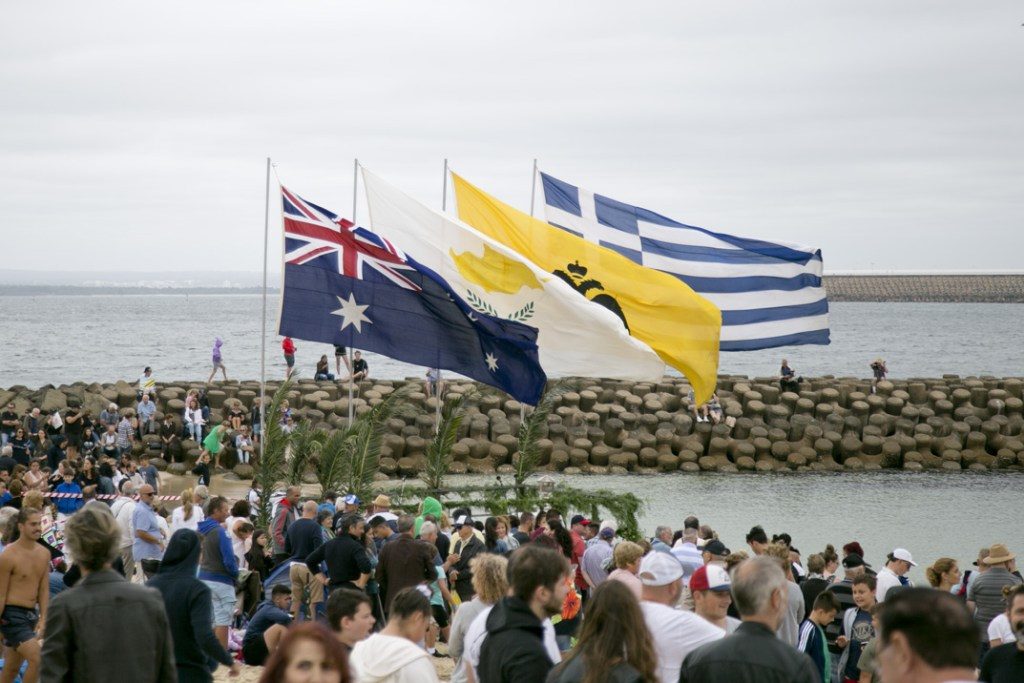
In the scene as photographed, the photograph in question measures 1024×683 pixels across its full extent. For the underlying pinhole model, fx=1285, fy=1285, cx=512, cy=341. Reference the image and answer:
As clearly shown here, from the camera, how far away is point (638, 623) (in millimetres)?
5066

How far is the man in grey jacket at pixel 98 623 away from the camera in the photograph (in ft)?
16.7

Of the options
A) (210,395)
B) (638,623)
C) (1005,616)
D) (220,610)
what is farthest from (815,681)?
(210,395)

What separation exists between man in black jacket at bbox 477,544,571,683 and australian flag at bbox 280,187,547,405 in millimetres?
10033

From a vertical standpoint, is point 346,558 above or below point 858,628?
above

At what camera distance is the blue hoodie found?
9.94m

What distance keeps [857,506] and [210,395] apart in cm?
1516

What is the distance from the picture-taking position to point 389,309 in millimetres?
15836

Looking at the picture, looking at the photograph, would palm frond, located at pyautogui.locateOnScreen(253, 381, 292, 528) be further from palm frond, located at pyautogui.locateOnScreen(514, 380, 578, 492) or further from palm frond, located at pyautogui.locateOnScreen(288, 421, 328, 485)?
palm frond, located at pyautogui.locateOnScreen(514, 380, 578, 492)

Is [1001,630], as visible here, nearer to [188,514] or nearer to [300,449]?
[188,514]

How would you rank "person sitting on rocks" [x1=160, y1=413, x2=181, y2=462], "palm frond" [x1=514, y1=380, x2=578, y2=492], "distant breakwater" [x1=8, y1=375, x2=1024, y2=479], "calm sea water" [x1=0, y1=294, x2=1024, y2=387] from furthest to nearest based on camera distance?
"calm sea water" [x1=0, y1=294, x2=1024, y2=387]
"distant breakwater" [x1=8, y1=375, x2=1024, y2=479]
"person sitting on rocks" [x1=160, y1=413, x2=181, y2=462]
"palm frond" [x1=514, y1=380, x2=578, y2=492]

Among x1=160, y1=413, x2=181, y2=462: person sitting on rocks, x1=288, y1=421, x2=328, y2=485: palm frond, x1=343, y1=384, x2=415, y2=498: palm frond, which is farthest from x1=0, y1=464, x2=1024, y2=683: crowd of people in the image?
x1=160, y1=413, x2=181, y2=462: person sitting on rocks

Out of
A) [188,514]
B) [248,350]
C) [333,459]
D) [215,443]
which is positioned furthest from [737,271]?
[248,350]

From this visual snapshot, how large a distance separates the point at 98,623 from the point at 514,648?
1.72m

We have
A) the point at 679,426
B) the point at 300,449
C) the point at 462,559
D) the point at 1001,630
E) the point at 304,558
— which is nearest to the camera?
the point at 1001,630
